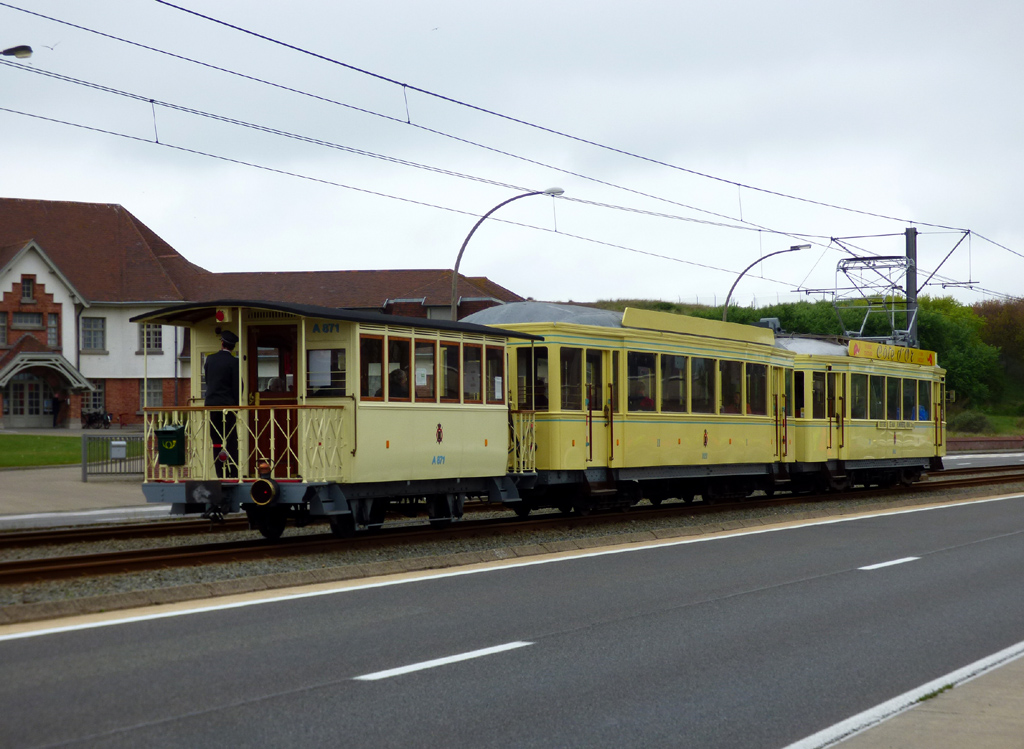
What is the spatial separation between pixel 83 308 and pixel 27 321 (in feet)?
8.60

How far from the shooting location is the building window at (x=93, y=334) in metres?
57.6

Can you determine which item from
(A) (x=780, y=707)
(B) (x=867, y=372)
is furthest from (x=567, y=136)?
(A) (x=780, y=707)

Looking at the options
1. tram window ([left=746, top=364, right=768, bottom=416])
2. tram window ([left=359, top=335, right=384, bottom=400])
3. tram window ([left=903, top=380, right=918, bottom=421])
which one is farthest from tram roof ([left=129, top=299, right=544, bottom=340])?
tram window ([left=903, top=380, right=918, bottom=421])

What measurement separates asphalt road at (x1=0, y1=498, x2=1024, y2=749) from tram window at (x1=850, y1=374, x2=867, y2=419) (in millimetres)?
13995

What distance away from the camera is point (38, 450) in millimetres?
38531

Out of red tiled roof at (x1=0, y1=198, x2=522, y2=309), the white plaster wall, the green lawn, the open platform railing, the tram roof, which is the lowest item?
the green lawn

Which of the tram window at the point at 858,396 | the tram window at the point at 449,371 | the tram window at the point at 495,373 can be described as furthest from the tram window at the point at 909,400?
the tram window at the point at 449,371

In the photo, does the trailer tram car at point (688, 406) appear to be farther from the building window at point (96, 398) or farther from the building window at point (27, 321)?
the building window at point (27, 321)

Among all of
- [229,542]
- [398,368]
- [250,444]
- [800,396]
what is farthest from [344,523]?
[800,396]

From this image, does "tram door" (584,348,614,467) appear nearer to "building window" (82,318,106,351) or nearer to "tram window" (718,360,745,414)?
"tram window" (718,360,745,414)

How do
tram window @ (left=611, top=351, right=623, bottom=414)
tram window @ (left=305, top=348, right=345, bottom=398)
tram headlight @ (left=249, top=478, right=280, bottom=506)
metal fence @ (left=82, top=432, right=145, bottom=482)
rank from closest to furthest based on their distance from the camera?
tram headlight @ (left=249, top=478, right=280, bottom=506), tram window @ (left=305, top=348, right=345, bottom=398), tram window @ (left=611, top=351, right=623, bottom=414), metal fence @ (left=82, top=432, right=145, bottom=482)

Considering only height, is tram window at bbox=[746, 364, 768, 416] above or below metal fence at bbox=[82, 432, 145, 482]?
above

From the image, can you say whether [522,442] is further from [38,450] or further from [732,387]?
[38,450]

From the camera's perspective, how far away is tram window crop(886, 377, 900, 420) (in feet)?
90.1
